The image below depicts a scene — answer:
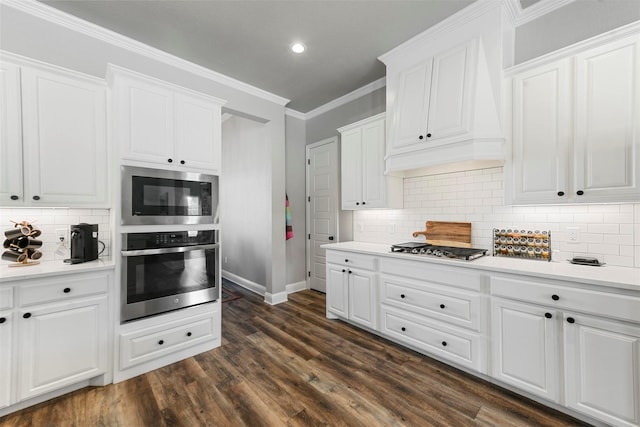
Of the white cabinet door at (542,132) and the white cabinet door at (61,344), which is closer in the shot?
the white cabinet door at (61,344)

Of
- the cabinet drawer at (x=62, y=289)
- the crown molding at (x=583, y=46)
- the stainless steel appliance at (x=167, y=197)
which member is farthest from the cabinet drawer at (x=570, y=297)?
the cabinet drawer at (x=62, y=289)

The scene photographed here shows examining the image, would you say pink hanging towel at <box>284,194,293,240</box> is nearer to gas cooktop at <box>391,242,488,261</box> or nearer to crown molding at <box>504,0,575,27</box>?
gas cooktop at <box>391,242,488,261</box>

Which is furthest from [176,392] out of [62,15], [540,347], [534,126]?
[534,126]

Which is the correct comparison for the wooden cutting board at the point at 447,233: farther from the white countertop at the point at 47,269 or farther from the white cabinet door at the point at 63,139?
the white cabinet door at the point at 63,139

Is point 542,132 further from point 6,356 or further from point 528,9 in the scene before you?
point 6,356

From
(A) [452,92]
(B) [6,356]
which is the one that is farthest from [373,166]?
(B) [6,356]

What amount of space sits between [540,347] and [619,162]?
1330mm

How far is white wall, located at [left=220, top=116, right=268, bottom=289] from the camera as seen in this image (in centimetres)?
420

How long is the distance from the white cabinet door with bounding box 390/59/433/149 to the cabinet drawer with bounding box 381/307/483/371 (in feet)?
5.59

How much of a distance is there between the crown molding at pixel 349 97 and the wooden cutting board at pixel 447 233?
1930mm

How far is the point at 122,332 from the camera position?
6.99 ft

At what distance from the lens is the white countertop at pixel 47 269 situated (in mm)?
1756

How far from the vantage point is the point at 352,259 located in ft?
9.93

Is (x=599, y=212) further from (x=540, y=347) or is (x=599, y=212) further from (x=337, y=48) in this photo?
(x=337, y=48)
